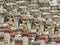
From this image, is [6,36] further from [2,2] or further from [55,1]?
[55,1]

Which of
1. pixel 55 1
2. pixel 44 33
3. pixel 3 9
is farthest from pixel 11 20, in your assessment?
pixel 55 1

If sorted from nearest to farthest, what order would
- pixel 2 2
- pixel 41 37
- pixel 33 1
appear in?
pixel 41 37 → pixel 2 2 → pixel 33 1

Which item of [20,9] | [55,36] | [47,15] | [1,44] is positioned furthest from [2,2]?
[1,44]

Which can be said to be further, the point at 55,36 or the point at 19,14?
the point at 19,14

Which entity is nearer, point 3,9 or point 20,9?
point 3,9

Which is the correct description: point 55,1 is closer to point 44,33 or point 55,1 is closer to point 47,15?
point 47,15

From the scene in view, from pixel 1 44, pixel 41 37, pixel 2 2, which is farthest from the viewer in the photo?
pixel 2 2

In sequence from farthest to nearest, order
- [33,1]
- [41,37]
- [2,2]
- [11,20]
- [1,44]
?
1. [33,1]
2. [2,2]
3. [11,20]
4. [41,37]
5. [1,44]

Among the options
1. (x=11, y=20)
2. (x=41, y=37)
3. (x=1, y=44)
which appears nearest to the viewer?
(x=1, y=44)
